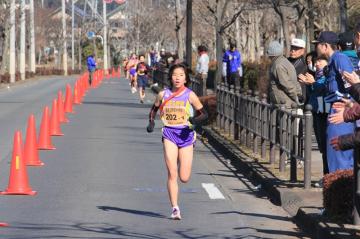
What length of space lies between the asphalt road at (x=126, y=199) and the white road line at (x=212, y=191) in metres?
0.02

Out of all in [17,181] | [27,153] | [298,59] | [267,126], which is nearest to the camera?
[17,181]

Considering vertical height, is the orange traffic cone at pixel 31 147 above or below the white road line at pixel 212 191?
above

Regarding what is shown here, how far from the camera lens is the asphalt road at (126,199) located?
1020 centimetres

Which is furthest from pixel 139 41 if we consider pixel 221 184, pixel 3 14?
pixel 221 184

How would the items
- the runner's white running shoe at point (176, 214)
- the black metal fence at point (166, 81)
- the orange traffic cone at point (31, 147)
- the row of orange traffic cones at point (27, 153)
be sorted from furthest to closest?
the black metal fence at point (166, 81)
the orange traffic cone at point (31, 147)
the row of orange traffic cones at point (27, 153)
the runner's white running shoe at point (176, 214)

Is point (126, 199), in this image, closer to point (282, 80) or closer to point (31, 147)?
point (282, 80)

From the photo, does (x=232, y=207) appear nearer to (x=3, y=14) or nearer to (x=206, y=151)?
(x=206, y=151)

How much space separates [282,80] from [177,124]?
3788 mm

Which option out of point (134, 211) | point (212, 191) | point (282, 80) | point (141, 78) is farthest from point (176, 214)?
point (141, 78)

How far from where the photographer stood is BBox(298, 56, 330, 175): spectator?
1230 cm

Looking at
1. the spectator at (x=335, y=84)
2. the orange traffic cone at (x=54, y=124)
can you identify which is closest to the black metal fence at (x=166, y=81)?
the orange traffic cone at (x=54, y=124)

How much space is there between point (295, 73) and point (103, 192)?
11.5ft

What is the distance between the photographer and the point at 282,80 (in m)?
14.6

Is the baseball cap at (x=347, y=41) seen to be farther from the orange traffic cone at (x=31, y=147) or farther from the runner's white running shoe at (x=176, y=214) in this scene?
the orange traffic cone at (x=31, y=147)
